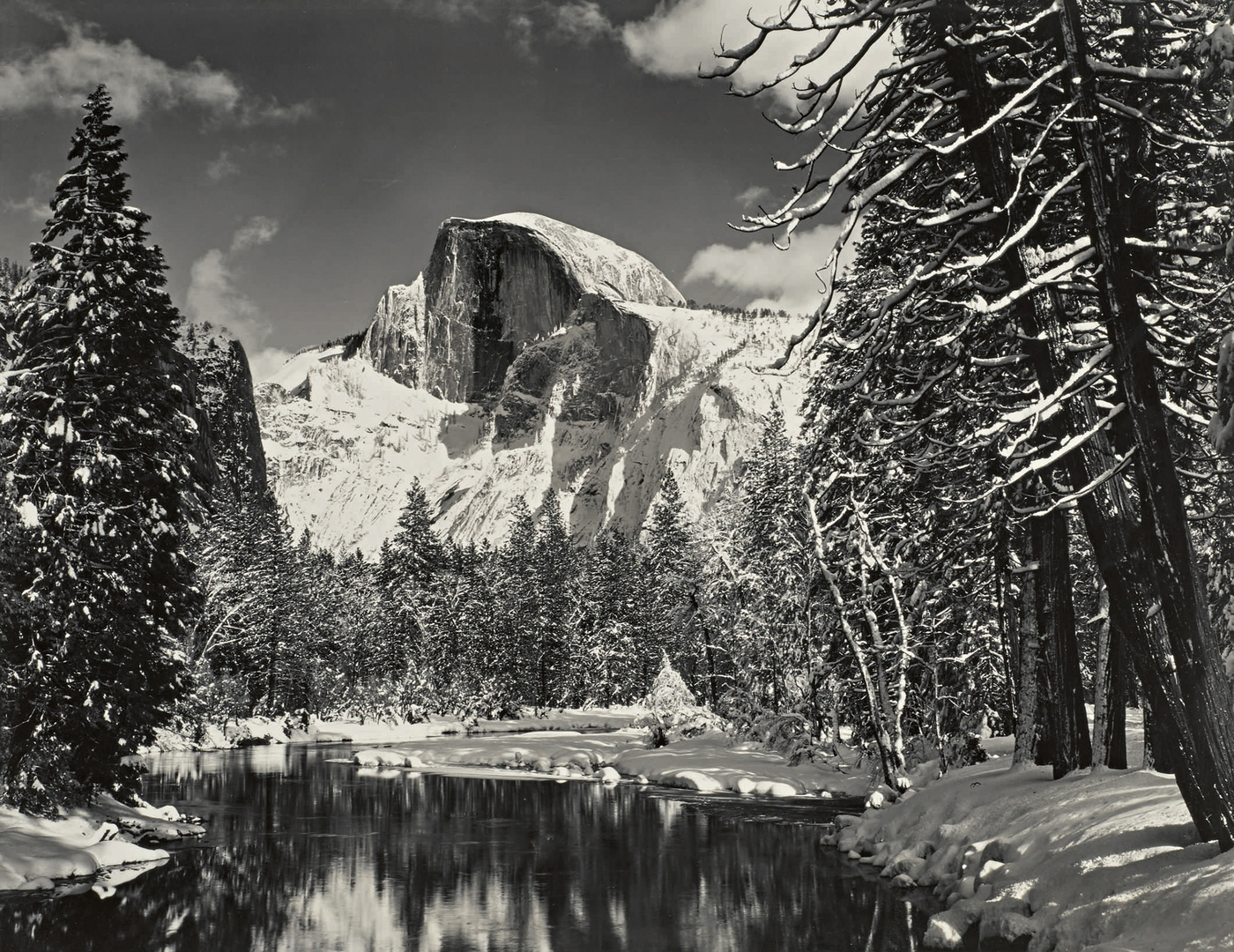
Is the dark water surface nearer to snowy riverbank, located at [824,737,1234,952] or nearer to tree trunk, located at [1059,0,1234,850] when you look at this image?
snowy riverbank, located at [824,737,1234,952]

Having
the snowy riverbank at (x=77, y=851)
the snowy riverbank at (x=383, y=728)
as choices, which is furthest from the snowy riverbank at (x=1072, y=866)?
the snowy riverbank at (x=383, y=728)

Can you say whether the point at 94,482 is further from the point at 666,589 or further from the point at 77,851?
the point at 666,589

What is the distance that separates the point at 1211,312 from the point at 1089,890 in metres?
5.84

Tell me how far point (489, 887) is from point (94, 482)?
10907 mm

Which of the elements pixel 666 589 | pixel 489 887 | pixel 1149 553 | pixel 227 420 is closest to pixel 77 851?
pixel 489 887

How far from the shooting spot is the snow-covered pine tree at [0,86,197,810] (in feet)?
59.5

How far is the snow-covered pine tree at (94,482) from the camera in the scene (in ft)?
59.5

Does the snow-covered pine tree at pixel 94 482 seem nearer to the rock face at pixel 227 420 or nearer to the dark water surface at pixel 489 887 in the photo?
the dark water surface at pixel 489 887

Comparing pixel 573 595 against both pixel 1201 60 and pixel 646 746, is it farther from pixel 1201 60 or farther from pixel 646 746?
pixel 1201 60

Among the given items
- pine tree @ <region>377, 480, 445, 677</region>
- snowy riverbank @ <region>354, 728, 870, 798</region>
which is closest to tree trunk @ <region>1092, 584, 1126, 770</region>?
snowy riverbank @ <region>354, 728, 870, 798</region>

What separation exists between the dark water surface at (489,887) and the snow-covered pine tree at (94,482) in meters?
3.18

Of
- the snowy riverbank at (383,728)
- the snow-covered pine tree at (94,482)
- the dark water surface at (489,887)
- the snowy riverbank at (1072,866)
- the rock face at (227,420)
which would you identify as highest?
the rock face at (227,420)

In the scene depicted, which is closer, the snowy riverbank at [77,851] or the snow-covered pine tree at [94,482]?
the snowy riverbank at [77,851]

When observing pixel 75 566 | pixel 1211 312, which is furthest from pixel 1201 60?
pixel 75 566
